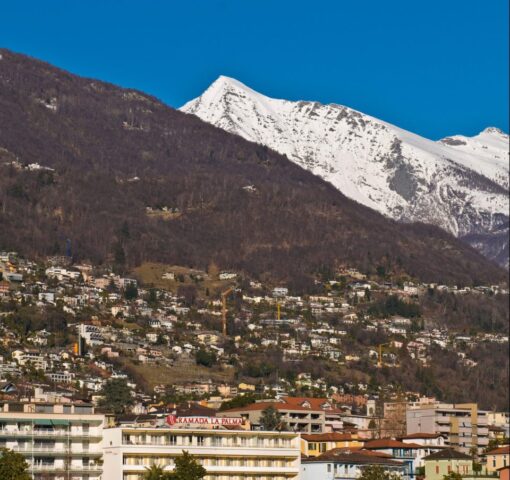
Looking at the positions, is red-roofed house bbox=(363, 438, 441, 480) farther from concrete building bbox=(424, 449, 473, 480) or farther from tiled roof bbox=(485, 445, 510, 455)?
tiled roof bbox=(485, 445, 510, 455)

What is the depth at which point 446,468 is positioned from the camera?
171 m

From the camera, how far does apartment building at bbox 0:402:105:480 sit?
143 meters

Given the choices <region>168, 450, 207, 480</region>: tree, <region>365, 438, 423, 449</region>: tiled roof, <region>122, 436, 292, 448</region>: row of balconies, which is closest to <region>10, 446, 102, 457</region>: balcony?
<region>122, 436, 292, 448</region>: row of balconies

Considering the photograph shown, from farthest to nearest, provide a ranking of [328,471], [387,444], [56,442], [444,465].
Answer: [387,444], [444,465], [328,471], [56,442]

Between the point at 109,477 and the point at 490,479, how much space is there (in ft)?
120

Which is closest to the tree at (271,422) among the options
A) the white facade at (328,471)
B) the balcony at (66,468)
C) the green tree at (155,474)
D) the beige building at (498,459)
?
the beige building at (498,459)

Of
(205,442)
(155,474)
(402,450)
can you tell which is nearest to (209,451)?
(205,442)

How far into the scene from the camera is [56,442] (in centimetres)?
14438

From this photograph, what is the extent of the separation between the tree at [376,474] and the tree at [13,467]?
1100 inches

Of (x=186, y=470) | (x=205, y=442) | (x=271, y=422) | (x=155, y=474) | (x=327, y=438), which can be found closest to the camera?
(x=155, y=474)

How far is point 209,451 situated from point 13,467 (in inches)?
977

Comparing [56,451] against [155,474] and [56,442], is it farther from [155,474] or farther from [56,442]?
[155,474]

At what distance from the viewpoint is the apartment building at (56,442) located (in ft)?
469

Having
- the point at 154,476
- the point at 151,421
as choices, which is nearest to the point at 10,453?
the point at 154,476
